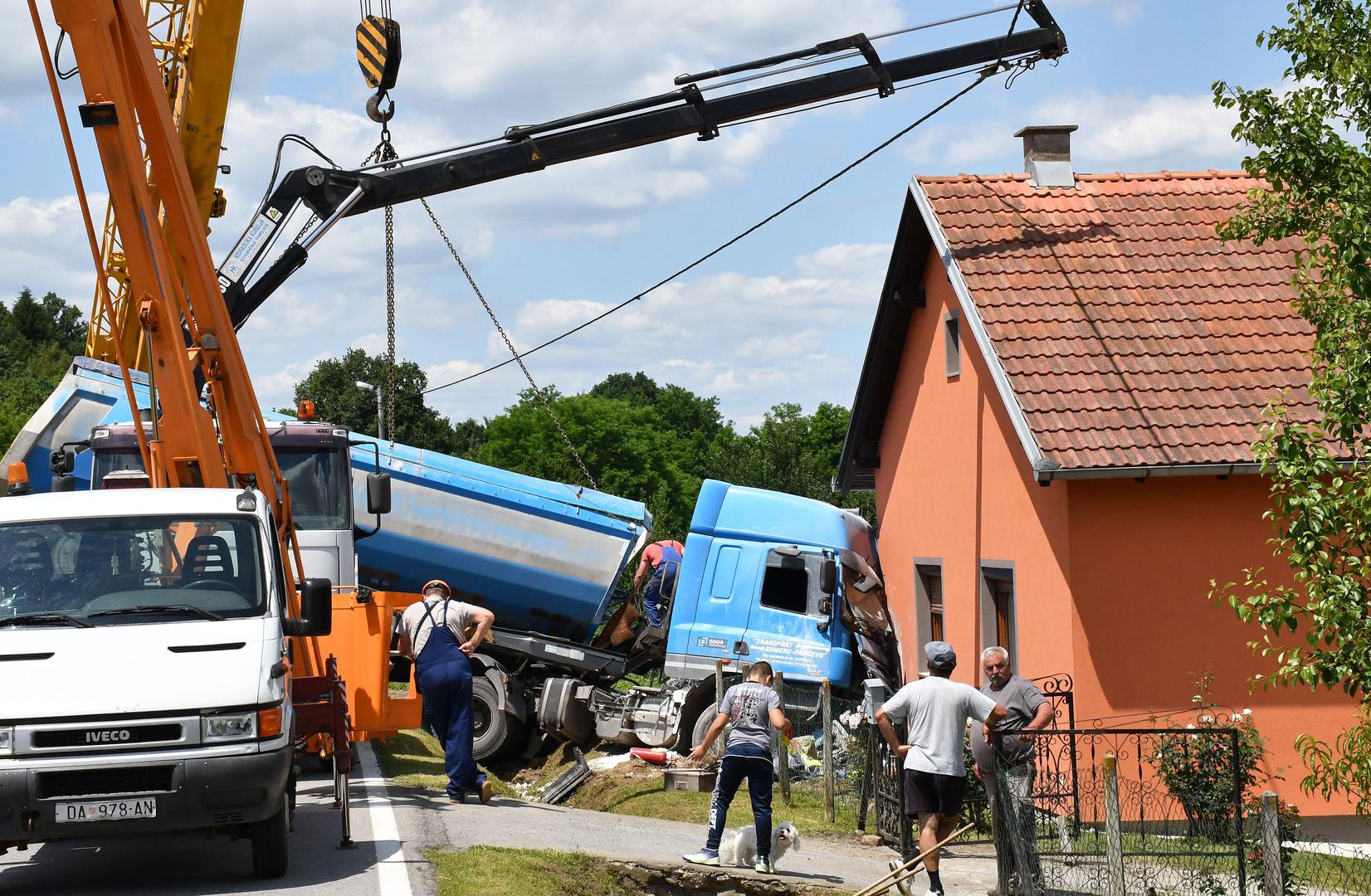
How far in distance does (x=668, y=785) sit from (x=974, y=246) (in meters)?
6.40

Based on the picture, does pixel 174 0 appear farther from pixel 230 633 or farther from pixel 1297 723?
pixel 1297 723

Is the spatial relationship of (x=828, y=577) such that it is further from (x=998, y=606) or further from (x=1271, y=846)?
(x=1271, y=846)

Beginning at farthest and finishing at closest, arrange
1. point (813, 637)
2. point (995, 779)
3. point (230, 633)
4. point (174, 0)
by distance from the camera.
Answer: point (174, 0)
point (813, 637)
point (995, 779)
point (230, 633)

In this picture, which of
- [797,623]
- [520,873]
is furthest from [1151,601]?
[520,873]

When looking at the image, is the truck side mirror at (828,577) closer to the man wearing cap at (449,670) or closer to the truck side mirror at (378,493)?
the truck side mirror at (378,493)

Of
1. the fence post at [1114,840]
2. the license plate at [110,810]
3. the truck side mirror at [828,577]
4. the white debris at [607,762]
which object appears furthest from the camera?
the truck side mirror at [828,577]

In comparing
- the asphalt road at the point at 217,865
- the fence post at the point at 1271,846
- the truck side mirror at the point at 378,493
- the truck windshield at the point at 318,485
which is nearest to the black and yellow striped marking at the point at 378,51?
the truck windshield at the point at 318,485

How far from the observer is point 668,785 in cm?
1417

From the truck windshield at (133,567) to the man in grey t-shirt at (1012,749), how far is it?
192 inches

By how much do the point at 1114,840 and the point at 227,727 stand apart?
5.51 meters

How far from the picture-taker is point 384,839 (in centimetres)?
919

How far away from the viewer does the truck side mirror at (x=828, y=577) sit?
16047mm

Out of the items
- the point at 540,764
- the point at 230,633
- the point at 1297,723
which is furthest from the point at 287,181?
the point at 1297,723

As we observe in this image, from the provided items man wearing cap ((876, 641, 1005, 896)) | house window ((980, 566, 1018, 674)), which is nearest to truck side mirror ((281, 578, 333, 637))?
man wearing cap ((876, 641, 1005, 896))
